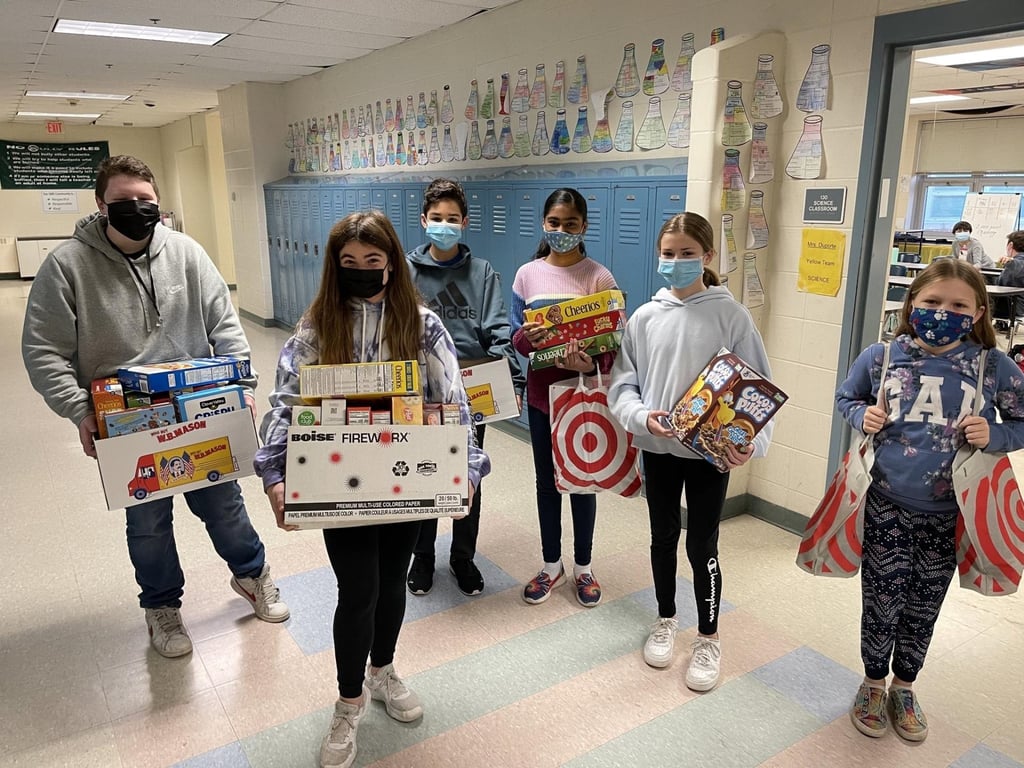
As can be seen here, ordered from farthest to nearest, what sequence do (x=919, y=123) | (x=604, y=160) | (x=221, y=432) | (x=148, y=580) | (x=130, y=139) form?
(x=130, y=139) → (x=919, y=123) → (x=604, y=160) → (x=148, y=580) → (x=221, y=432)

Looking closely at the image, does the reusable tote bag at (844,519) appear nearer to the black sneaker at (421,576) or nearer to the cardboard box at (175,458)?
the black sneaker at (421,576)

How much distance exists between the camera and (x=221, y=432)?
212 cm

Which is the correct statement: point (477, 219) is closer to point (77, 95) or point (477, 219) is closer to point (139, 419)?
point (139, 419)

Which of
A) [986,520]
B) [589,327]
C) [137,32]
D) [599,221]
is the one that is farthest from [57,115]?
[986,520]

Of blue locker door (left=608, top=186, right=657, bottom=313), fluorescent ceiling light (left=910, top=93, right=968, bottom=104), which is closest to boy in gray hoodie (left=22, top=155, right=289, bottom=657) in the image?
blue locker door (left=608, top=186, right=657, bottom=313)

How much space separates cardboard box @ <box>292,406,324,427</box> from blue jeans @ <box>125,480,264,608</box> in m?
0.88

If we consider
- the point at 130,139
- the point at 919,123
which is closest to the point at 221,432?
the point at 919,123

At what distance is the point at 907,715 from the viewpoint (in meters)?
1.98

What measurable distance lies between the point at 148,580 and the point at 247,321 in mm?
6957

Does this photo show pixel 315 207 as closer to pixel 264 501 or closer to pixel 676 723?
pixel 264 501

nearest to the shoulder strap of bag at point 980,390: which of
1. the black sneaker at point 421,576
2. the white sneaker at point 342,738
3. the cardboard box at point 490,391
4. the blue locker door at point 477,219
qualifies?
the cardboard box at point 490,391

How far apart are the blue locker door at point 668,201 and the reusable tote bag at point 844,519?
154 centimetres

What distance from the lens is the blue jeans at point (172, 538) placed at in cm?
224

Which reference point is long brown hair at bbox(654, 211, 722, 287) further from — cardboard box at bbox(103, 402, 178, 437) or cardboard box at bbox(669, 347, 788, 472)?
cardboard box at bbox(103, 402, 178, 437)
